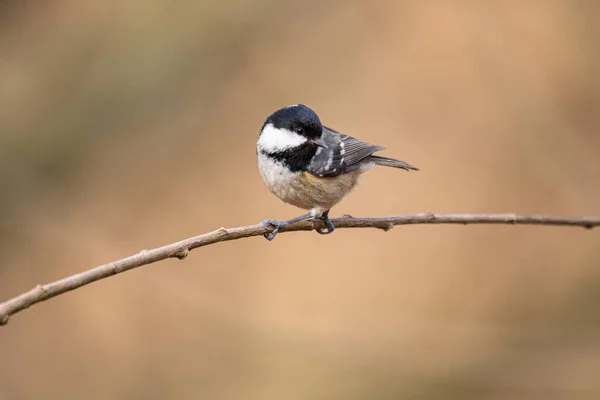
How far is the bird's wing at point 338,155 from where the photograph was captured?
3406 millimetres

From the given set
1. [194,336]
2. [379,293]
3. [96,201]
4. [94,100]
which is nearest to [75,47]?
[94,100]

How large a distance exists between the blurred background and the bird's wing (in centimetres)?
154

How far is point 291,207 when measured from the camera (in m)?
5.63

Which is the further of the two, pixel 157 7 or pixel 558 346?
pixel 157 7

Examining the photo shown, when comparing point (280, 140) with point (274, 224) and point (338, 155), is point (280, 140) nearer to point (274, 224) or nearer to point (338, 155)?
point (338, 155)

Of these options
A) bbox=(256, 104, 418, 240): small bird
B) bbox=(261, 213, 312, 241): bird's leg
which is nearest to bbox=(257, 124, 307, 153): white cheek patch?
bbox=(256, 104, 418, 240): small bird

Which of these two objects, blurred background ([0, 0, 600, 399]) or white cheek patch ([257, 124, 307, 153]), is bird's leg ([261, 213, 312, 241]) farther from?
blurred background ([0, 0, 600, 399])

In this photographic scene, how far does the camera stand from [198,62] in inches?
210

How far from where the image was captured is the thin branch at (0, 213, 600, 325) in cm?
166

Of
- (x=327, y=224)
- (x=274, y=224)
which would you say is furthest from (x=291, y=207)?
(x=274, y=224)

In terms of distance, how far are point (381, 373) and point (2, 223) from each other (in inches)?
122

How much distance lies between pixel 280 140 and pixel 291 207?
2.35m

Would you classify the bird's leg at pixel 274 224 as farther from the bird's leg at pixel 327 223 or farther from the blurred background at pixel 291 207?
the blurred background at pixel 291 207

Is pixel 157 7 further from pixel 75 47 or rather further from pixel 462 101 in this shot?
pixel 462 101
